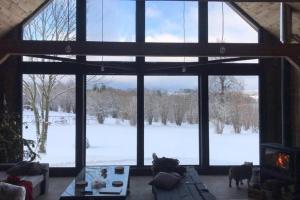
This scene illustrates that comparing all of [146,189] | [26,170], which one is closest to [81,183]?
[26,170]

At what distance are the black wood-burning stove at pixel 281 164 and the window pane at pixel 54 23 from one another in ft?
16.3

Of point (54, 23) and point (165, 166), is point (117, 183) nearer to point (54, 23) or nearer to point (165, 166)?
point (165, 166)

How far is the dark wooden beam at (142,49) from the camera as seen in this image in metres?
6.91

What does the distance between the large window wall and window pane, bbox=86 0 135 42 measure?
23 millimetres

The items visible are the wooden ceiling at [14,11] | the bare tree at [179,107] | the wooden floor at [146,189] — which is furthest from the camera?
the bare tree at [179,107]

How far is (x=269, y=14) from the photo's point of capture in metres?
8.86

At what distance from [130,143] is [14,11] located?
12.7 ft

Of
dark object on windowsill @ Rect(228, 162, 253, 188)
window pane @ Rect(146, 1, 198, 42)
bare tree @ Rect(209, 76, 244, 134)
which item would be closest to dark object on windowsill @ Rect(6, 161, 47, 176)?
dark object on windowsill @ Rect(228, 162, 253, 188)

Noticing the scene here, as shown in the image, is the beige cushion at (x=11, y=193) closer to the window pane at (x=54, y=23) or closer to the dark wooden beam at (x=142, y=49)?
the dark wooden beam at (x=142, y=49)

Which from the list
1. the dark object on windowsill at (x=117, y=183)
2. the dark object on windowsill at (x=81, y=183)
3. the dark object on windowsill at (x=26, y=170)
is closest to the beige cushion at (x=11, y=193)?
the dark object on windowsill at (x=81, y=183)

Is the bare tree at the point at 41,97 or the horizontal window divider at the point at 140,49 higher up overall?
the horizontal window divider at the point at 140,49

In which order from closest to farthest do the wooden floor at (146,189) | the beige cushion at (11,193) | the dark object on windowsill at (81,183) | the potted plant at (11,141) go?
the beige cushion at (11,193)
the dark object on windowsill at (81,183)
the wooden floor at (146,189)
the potted plant at (11,141)

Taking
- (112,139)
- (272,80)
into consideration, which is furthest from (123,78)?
(272,80)

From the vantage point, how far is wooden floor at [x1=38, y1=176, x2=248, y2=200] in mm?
7551
